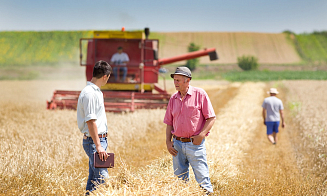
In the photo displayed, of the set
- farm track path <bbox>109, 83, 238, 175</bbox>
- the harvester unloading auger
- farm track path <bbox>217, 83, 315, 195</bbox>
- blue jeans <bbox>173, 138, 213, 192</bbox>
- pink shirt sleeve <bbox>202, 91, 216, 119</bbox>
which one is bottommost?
farm track path <bbox>217, 83, 315, 195</bbox>

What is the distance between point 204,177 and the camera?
153 inches

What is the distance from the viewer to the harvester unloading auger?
12.4 metres

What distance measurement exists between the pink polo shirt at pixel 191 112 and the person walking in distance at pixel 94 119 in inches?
33.1

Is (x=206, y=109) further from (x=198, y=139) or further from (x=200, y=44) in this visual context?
(x=200, y=44)

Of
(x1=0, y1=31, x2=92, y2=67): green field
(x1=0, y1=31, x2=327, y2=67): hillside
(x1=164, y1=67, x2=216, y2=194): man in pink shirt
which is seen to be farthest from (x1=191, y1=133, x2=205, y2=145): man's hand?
(x1=0, y1=31, x2=327, y2=67): hillside

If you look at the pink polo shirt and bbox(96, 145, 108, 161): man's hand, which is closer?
bbox(96, 145, 108, 161): man's hand

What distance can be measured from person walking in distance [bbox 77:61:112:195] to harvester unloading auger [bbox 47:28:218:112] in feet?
28.1

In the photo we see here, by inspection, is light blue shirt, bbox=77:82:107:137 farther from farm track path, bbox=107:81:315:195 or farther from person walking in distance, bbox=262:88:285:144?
person walking in distance, bbox=262:88:285:144

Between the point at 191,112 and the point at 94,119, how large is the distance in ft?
3.50

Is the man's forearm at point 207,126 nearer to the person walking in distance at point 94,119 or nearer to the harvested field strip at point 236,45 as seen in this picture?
the person walking in distance at point 94,119

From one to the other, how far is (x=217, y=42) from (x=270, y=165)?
3118 inches

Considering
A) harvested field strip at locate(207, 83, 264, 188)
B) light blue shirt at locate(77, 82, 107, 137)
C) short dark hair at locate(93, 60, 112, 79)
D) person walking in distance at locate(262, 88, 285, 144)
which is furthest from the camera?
person walking in distance at locate(262, 88, 285, 144)

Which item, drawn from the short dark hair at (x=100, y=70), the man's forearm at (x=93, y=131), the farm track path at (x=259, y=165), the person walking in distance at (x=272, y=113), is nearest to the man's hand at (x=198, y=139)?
the farm track path at (x=259, y=165)

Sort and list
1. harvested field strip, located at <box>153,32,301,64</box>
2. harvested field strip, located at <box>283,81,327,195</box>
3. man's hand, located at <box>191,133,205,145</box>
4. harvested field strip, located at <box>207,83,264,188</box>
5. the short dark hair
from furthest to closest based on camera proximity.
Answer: harvested field strip, located at <box>153,32,301,64</box>, harvested field strip, located at <box>283,81,327,195</box>, harvested field strip, located at <box>207,83,264,188</box>, man's hand, located at <box>191,133,205,145</box>, the short dark hair
